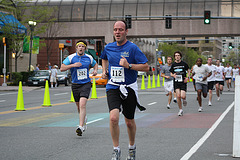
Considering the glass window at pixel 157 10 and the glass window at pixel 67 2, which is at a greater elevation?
the glass window at pixel 67 2

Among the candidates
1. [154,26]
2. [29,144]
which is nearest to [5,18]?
[154,26]

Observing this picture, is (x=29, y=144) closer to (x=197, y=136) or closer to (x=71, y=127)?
(x=71, y=127)

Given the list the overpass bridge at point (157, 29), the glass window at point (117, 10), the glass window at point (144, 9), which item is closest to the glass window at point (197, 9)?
the overpass bridge at point (157, 29)

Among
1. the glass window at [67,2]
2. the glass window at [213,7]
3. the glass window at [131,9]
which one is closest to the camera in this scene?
the glass window at [213,7]

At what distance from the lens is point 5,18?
40344 mm

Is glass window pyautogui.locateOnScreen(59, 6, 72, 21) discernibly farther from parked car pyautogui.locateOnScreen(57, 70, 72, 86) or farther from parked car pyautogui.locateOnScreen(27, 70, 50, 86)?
parked car pyautogui.locateOnScreen(27, 70, 50, 86)

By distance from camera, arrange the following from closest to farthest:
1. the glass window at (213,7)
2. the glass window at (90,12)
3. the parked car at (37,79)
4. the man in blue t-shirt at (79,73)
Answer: the man in blue t-shirt at (79,73)
the parked car at (37,79)
the glass window at (213,7)
the glass window at (90,12)

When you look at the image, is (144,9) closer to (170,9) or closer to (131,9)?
(131,9)

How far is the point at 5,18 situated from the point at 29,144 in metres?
33.0

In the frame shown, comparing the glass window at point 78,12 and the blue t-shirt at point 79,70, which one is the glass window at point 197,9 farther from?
the blue t-shirt at point 79,70

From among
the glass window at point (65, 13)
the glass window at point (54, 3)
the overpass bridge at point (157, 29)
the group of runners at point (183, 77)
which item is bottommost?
the group of runners at point (183, 77)

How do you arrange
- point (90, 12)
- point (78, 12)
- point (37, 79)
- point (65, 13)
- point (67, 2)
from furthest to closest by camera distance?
point (67, 2) → point (65, 13) → point (78, 12) → point (90, 12) → point (37, 79)

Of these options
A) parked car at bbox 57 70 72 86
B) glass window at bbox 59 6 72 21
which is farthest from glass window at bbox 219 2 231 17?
parked car at bbox 57 70 72 86

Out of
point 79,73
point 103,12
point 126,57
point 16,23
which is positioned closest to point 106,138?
point 79,73
